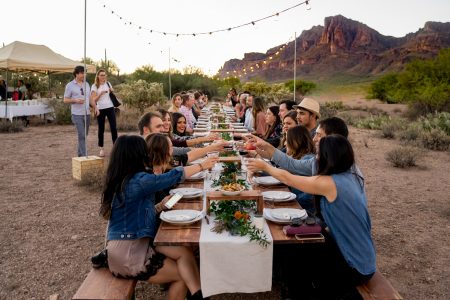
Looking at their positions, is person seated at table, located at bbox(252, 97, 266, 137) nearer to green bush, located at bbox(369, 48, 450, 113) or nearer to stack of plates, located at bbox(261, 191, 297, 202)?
stack of plates, located at bbox(261, 191, 297, 202)

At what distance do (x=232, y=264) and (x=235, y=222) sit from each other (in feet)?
0.89

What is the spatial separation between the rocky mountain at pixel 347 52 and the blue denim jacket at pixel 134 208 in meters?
58.9

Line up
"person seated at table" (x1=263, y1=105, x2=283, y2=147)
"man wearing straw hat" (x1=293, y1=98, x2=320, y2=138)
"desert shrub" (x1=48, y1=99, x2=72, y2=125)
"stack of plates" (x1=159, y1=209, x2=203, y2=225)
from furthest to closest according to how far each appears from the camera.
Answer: "desert shrub" (x1=48, y1=99, x2=72, y2=125) → "person seated at table" (x1=263, y1=105, x2=283, y2=147) → "man wearing straw hat" (x1=293, y1=98, x2=320, y2=138) → "stack of plates" (x1=159, y1=209, x2=203, y2=225)

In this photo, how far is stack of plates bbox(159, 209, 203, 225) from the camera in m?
2.72

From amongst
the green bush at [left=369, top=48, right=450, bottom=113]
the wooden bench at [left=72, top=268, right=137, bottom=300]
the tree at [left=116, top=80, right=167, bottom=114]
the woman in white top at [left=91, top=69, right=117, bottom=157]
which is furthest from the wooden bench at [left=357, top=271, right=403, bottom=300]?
the green bush at [left=369, top=48, right=450, bottom=113]

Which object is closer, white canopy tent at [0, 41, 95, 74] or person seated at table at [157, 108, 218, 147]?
person seated at table at [157, 108, 218, 147]

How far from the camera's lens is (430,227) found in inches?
197

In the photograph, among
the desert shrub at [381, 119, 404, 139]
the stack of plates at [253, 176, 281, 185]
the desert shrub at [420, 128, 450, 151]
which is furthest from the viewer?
the desert shrub at [381, 119, 404, 139]

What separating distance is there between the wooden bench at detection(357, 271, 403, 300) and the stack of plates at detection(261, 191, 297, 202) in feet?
2.90

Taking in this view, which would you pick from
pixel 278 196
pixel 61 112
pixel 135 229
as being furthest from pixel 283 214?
pixel 61 112

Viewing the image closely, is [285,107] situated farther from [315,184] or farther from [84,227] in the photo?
[315,184]

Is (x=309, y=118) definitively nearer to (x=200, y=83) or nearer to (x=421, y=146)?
(x=421, y=146)

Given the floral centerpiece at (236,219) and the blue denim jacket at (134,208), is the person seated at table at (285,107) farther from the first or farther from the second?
the blue denim jacket at (134,208)

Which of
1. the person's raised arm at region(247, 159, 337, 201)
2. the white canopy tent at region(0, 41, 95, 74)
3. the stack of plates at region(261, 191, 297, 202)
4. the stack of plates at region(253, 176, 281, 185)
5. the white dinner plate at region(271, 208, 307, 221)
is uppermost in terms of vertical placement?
the white canopy tent at region(0, 41, 95, 74)
